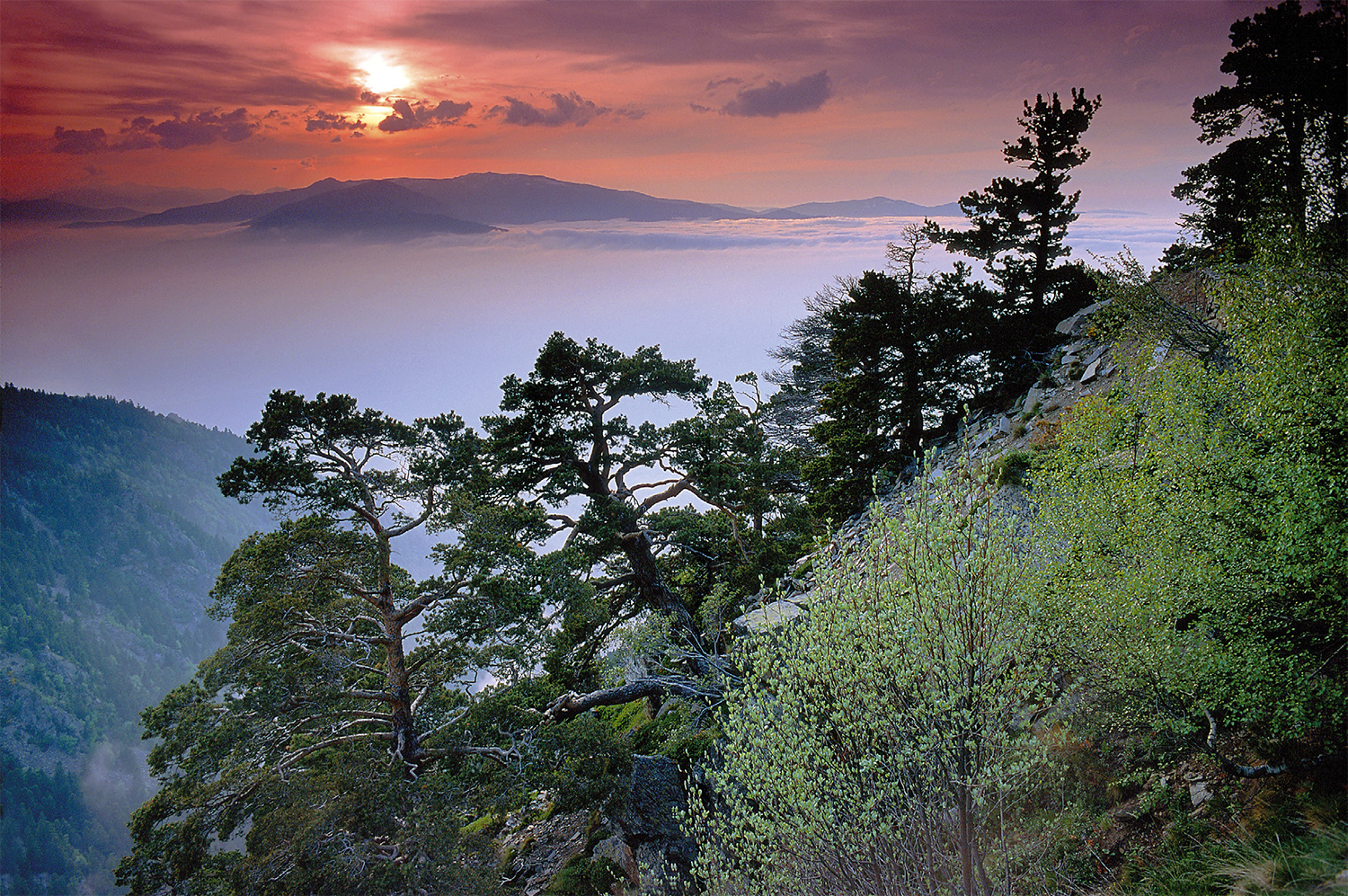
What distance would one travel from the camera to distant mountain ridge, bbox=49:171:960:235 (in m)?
131

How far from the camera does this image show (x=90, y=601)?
109625mm

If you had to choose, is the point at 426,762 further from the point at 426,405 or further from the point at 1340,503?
the point at 426,405

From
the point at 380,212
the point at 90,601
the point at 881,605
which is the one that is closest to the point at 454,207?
the point at 380,212

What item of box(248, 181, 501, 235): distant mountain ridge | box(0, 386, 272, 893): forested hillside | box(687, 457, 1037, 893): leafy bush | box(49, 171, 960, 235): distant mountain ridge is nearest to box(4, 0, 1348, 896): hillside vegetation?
box(687, 457, 1037, 893): leafy bush

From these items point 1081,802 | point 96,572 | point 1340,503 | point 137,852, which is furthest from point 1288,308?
point 96,572

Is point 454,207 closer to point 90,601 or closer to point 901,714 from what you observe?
point 90,601

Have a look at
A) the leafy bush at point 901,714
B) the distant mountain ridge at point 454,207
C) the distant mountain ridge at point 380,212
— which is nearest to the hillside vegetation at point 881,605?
the leafy bush at point 901,714

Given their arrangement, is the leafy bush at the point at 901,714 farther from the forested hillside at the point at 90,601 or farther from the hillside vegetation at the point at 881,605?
the forested hillside at the point at 90,601

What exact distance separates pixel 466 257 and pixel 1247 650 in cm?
17008

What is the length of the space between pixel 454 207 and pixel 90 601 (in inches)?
3864

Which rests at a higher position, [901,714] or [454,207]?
[454,207]

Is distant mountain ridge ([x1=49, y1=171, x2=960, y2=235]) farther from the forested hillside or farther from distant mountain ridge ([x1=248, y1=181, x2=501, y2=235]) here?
the forested hillside

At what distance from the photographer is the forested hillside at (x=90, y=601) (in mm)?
67688

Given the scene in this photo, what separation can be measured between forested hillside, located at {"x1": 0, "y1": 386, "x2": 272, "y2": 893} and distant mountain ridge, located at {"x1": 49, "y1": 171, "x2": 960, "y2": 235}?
54.4 m
